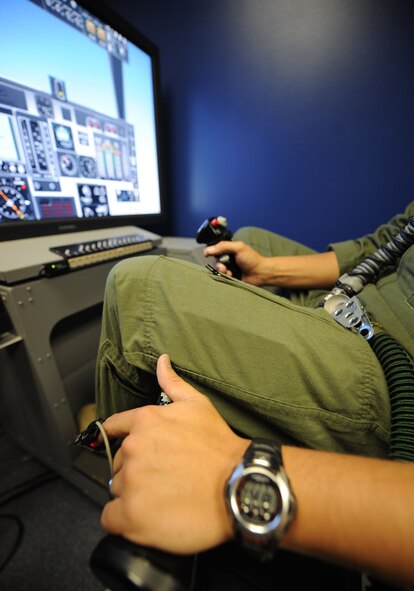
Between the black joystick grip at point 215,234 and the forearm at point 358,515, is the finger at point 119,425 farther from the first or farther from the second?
the black joystick grip at point 215,234

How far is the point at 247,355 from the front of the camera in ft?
1.12

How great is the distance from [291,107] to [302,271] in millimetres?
680

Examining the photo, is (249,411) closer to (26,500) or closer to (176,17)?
(26,500)

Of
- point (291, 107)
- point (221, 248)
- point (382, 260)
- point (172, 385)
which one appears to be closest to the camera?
point (172, 385)

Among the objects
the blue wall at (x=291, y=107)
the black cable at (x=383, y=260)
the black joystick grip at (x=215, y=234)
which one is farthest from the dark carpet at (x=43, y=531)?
the blue wall at (x=291, y=107)

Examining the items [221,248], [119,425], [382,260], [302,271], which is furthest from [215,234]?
[119,425]

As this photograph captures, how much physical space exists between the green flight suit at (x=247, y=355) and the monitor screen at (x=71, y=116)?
0.55 metres

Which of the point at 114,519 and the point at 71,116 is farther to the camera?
the point at 71,116

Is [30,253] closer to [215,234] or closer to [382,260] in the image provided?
[215,234]

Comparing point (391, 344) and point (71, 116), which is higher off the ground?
point (71, 116)

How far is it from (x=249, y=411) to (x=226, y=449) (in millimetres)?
89

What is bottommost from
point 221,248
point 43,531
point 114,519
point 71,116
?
point 43,531

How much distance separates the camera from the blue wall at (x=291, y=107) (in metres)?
0.84

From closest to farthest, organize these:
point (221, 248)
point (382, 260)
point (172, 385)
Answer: point (172, 385) → point (382, 260) → point (221, 248)
